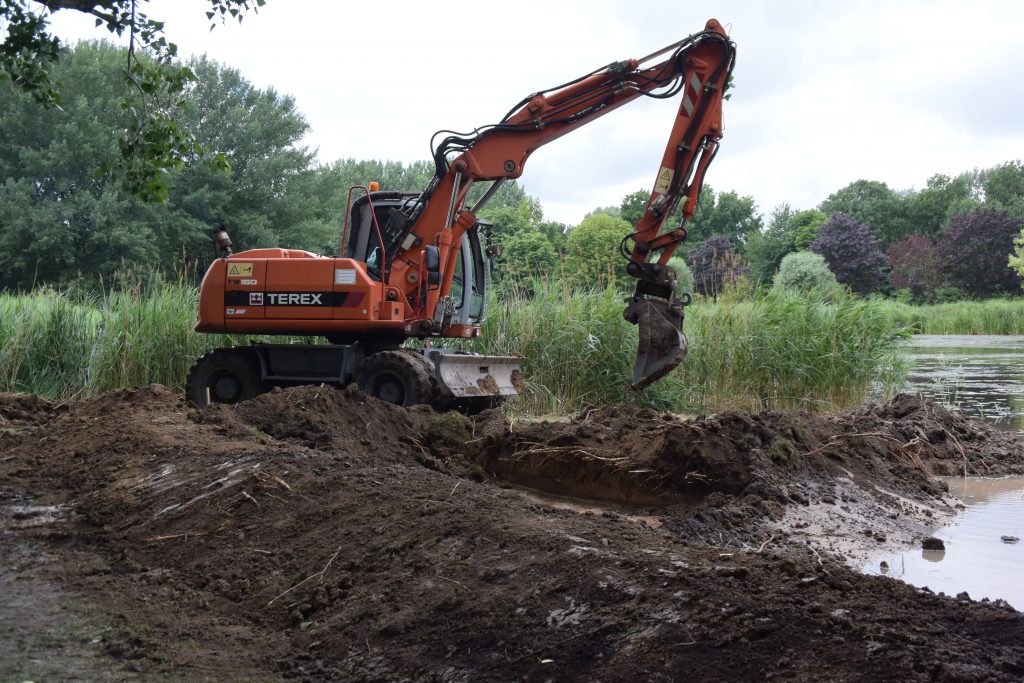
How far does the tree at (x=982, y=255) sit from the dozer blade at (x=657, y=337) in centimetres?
4292

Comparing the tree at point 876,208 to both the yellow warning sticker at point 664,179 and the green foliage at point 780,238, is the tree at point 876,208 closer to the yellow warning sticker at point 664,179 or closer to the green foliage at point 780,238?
the green foliage at point 780,238

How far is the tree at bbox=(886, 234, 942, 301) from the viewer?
4669cm

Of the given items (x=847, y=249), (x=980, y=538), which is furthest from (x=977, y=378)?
(x=847, y=249)

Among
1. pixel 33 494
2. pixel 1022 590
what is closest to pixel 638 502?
pixel 1022 590

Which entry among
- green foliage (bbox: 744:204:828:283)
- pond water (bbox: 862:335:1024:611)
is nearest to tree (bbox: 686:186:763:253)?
green foliage (bbox: 744:204:828:283)

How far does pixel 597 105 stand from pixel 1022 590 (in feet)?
20.3

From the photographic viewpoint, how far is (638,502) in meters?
6.23

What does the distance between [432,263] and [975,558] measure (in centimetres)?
572

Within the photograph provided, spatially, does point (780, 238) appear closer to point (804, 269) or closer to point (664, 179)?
point (804, 269)

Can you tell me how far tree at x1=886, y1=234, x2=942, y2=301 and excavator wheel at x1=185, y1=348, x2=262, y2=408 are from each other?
41888 mm

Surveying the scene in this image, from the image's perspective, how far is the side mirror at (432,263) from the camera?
934 cm

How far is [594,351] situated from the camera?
11477 mm

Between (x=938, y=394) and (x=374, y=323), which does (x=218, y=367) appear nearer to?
(x=374, y=323)

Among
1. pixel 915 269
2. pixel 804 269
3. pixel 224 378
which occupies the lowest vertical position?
pixel 224 378
